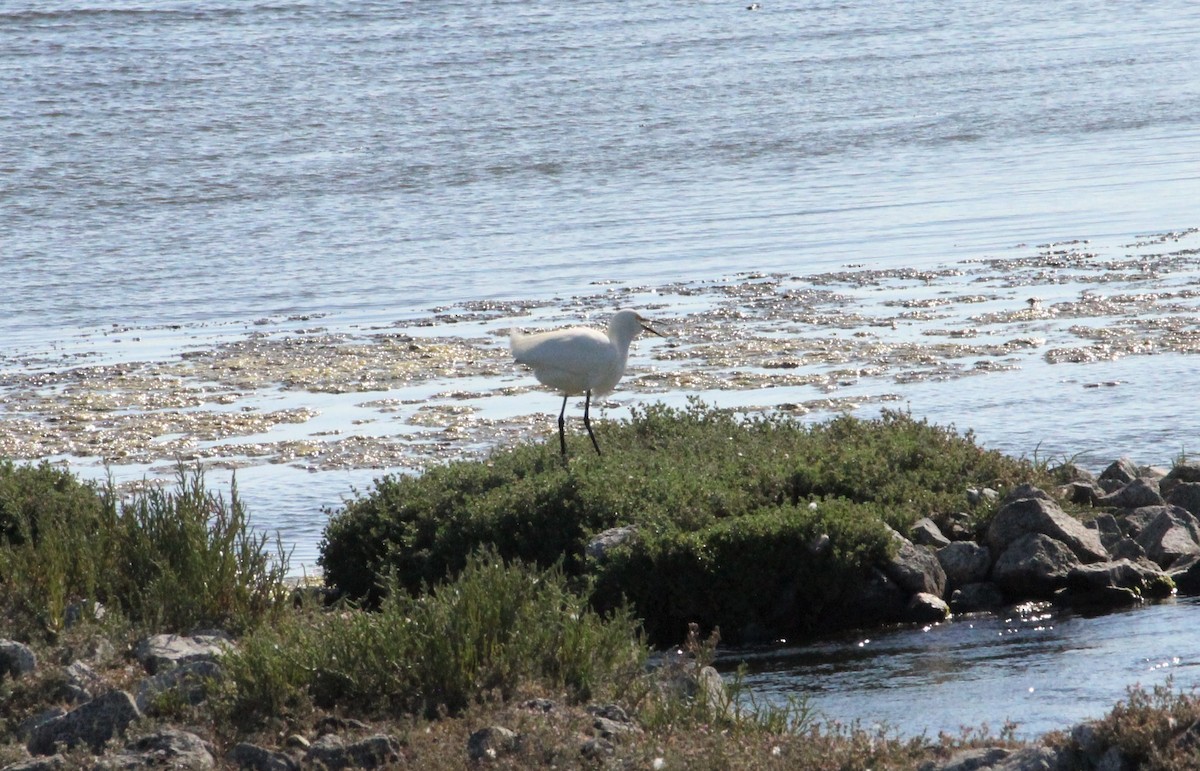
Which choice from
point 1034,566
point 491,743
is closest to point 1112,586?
point 1034,566

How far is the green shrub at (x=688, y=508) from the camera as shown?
10266 millimetres

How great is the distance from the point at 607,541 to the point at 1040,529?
2.86 m

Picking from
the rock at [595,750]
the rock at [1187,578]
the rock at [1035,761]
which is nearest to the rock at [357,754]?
the rock at [595,750]

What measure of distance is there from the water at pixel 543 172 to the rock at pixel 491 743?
8.93ft

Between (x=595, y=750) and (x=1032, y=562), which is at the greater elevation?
(x=595, y=750)

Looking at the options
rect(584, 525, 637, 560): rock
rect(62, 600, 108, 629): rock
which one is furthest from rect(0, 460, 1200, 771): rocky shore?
rect(584, 525, 637, 560): rock

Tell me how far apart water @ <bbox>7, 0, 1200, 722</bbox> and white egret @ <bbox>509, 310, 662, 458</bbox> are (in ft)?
6.37

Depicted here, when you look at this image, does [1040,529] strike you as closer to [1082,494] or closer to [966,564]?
[966,564]

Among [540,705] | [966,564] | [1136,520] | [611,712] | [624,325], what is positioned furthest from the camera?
[624,325]

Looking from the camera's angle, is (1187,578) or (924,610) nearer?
(924,610)

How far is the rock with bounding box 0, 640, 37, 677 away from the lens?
7.94m

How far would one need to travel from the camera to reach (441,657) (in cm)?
741

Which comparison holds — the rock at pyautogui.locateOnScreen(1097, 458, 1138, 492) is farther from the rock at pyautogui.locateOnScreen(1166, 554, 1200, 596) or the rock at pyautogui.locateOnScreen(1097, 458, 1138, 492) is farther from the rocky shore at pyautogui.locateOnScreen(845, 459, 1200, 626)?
the rock at pyautogui.locateOnScreen(1166, 554, 1200, 596)

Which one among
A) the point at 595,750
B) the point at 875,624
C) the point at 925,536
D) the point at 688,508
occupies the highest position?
the point at 595,750
